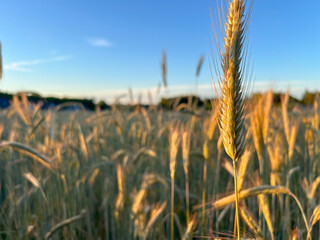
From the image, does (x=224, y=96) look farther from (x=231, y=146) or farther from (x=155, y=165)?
(x=155, y=165)

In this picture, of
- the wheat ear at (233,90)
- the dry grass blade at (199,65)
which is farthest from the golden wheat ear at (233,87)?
the dry grass blade at (199,65)

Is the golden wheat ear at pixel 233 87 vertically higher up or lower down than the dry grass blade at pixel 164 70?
lower down

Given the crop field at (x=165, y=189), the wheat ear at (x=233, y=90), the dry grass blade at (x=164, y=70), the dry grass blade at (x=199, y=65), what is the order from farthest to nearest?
the dry grass blade at (x=199, y=65) → the dry grass blade at (x=164, y=70) → the crop field at (x=165, y=189) → the wheat ear at (x=233, y=90)


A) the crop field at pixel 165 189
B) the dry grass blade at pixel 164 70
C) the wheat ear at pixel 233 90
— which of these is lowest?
the crop field at pixel 165 189

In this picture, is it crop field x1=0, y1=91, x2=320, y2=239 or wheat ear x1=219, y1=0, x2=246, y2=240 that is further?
crop field x1=0, y1=91, x2=320, y2=239

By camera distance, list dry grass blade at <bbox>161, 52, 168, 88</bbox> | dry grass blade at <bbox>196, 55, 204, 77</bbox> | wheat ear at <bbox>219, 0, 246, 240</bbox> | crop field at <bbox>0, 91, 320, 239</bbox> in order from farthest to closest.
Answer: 1. dry grass blade at <bbox>196, 55, 204, 77</bbox>
2. dry grass blade at <bbox>161, 52, 168, 88</bbox>
3. crop field at <bbox>0, 91, 320, 239</bbox>
4. wheat ear at <bbox>219, 0, 246, 240</bbox>

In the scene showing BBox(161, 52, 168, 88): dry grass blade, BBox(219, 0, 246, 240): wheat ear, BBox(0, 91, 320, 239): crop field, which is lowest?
BBox(0, 91, 320, 239): crop field

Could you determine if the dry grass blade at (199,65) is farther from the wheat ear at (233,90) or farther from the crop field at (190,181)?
the wheat ear at (233,90)

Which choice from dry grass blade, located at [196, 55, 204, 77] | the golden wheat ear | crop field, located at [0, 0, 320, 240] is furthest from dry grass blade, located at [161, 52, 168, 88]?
the golden wheat ear

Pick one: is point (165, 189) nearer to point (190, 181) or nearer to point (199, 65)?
point (190, 181)

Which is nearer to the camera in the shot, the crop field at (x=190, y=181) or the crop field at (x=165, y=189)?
the crop field at (x=190, y=181)

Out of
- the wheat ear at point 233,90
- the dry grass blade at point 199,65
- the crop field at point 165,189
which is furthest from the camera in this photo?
the dry grass blade at point 199,65

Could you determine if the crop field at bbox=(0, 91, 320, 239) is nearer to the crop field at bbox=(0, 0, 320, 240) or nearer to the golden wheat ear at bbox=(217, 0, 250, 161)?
the crop field at bbox=(0, 0, 320, 240)

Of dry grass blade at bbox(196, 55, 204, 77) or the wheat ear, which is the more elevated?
dry grass blade at bbox(196, 55, 204, 77)
